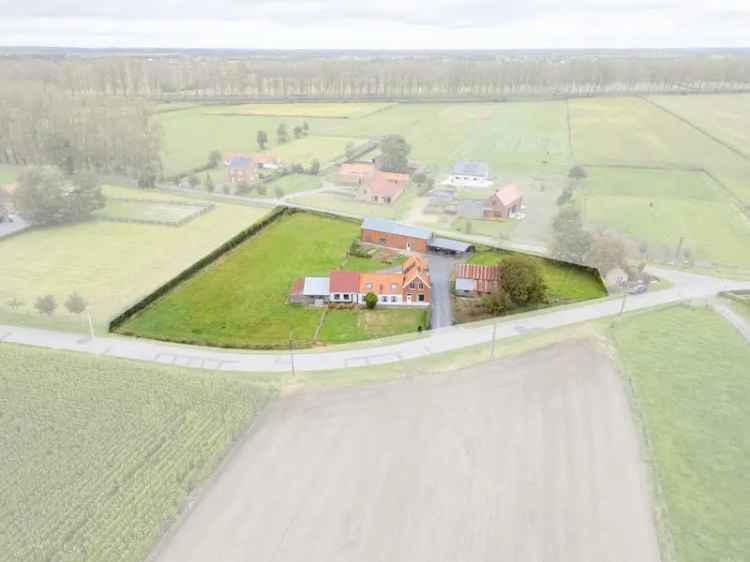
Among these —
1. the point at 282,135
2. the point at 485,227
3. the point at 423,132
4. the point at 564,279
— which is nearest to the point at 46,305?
the point at 564,279

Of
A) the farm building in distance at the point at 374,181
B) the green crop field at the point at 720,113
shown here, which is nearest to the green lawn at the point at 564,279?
the farm building in distance at the point at 374,181

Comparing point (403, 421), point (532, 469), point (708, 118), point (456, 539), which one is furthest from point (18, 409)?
point (708, 118)

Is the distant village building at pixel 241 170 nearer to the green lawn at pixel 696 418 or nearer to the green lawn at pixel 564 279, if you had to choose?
the green lawn at pixel 564 279

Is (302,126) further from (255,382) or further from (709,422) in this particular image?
(709,422)

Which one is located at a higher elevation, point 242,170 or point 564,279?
point 242,170

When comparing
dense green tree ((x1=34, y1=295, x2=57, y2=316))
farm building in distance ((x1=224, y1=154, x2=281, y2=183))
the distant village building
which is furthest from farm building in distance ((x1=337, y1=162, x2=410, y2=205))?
dense green tree ((x1=34, y1=295, x2=57, y2=316))

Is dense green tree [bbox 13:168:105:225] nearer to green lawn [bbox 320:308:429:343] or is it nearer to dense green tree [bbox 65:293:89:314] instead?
dense green tree [bbox 65:293:89:314]

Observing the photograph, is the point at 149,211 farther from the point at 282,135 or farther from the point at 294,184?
the point at 282,135
